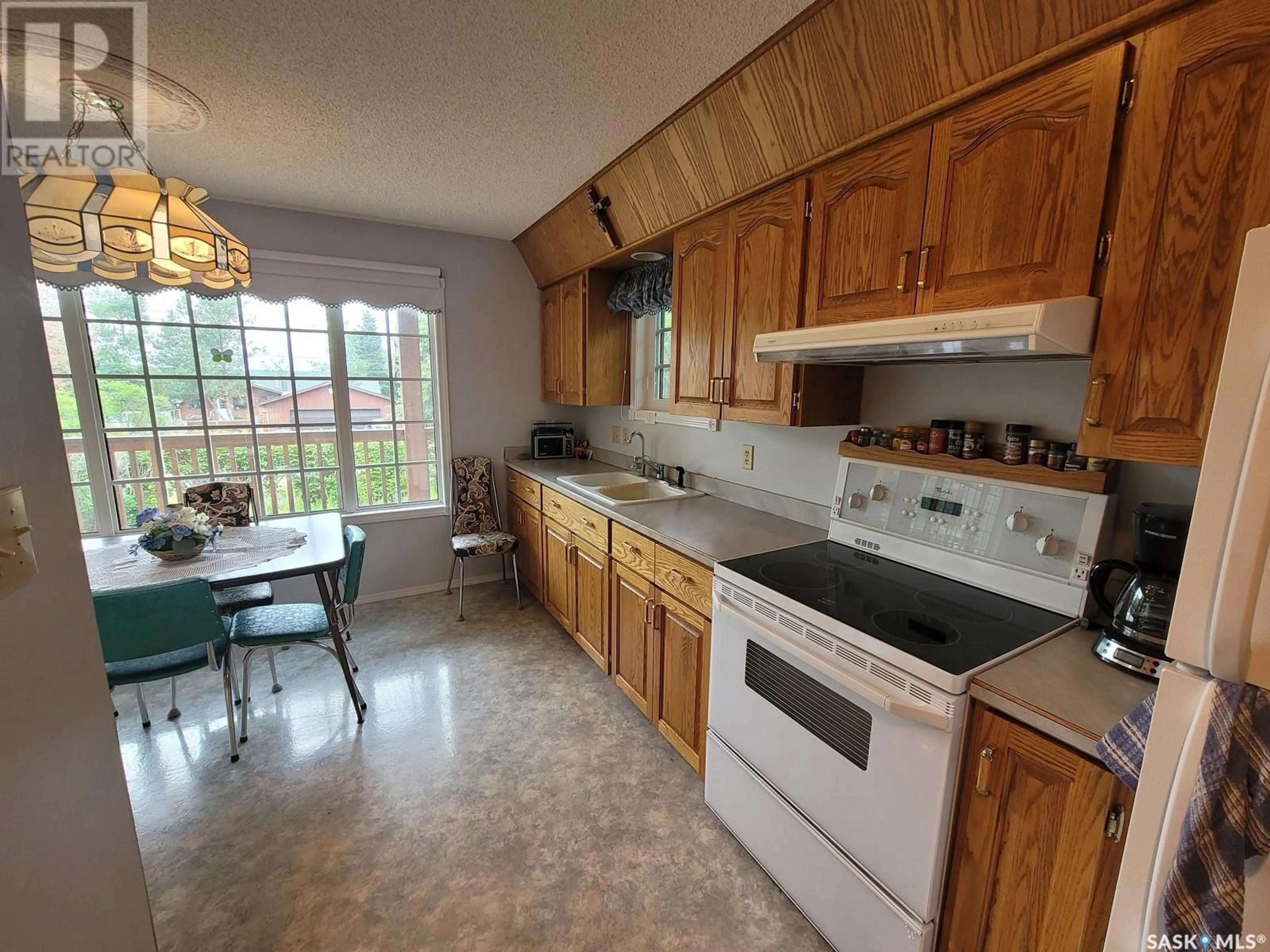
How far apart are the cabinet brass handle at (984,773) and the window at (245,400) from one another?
3439mm

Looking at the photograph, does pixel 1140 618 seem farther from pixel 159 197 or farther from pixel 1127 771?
pixel 159 197

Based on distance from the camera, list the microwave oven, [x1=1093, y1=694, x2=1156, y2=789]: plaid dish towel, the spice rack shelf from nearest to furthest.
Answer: [x1=1093, y1=694, x2=1156, y2=789]: plaid dish towel
the spice rack shelf
the microwave oven

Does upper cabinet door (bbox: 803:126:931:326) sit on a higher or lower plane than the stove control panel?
higher

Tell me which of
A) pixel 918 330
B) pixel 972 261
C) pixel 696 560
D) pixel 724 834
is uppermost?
pixel 972 261

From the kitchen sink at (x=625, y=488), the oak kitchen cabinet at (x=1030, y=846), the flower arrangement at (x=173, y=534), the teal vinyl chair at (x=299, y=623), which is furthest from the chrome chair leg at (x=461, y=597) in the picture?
the oak kitchen cabinet at (x=1030, y=846)

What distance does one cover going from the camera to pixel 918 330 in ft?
4.09

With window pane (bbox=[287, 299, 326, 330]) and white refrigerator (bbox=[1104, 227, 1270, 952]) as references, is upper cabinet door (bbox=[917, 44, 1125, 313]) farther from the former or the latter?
window pane (bbox=[287, 299, 326, 330])

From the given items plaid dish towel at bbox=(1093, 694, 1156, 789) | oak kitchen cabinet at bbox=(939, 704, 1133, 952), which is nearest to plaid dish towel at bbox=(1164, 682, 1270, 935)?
plaid dish towel at bbox=(1093, 694, 1156, 789)

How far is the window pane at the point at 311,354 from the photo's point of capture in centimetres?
321

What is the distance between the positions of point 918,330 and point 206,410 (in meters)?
3.64

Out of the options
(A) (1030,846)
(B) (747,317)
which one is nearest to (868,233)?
(B) (747,317)

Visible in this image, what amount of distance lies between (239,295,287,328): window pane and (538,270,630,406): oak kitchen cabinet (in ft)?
5.38

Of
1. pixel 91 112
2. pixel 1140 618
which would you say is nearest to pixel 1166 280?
pixel 1140 618

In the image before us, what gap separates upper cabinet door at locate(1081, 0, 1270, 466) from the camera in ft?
2.97
